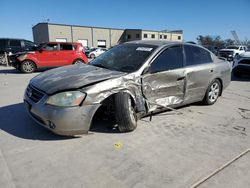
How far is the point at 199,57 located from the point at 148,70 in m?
1.74

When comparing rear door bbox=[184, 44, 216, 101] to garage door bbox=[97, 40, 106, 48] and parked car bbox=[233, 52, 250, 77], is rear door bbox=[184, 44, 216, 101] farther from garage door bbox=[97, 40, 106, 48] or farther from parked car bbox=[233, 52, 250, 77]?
garage door bbox=[97, 40, 106, 48]

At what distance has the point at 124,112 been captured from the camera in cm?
345

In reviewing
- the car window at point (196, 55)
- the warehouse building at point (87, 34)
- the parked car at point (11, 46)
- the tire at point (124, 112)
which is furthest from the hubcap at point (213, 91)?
the warehouse building at point (87, 34)

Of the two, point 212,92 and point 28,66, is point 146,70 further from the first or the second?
point 28,66

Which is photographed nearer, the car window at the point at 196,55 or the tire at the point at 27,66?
the car window at the point at 196,55

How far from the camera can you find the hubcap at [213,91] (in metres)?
5.37

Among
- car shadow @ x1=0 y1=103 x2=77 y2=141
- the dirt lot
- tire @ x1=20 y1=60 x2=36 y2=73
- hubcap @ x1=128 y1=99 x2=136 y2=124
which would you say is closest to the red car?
tire @ x1=20 y1=60 x2=36 y2=73

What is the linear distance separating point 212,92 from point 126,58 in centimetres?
251

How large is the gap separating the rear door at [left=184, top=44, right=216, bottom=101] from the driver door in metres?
0.20

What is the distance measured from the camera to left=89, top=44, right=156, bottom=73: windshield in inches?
155

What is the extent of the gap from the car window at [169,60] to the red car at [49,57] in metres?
8.42

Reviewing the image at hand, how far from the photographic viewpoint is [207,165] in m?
2.83

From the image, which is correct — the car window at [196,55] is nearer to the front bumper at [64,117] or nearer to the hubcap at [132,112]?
the hubcap at [132,112]

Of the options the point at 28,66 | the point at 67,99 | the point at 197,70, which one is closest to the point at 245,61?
the point at 197,70
